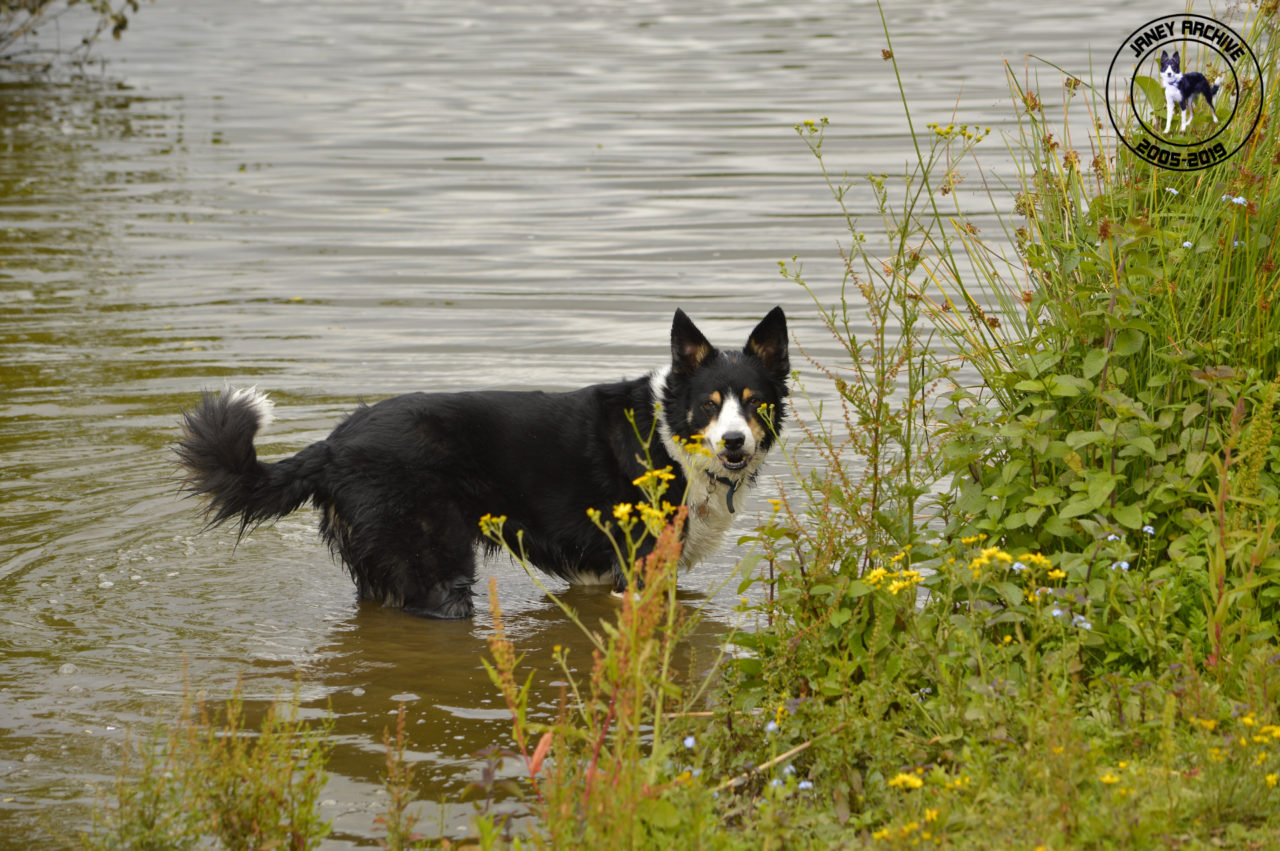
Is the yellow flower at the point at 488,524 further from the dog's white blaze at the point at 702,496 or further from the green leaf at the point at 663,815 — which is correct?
the dog's white blaze at the point at 702,496

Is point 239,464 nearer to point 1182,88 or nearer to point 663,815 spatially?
point 663,815

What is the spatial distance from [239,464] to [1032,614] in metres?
3.32

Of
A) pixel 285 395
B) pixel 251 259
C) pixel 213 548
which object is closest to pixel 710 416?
pixel 213 548

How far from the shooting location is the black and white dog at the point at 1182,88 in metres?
5.08

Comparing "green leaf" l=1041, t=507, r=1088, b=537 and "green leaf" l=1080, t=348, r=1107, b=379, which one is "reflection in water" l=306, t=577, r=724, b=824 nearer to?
"green leaf" l=1041, t=507, r=1088, b=537

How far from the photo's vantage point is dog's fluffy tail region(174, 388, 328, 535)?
5.64 metres

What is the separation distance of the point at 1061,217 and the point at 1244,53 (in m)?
0.92

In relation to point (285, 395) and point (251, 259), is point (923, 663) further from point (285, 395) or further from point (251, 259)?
point (251, 259)

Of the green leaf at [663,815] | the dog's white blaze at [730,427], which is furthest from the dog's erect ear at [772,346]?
the green leaf at [663,815]

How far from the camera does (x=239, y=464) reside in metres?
5.71

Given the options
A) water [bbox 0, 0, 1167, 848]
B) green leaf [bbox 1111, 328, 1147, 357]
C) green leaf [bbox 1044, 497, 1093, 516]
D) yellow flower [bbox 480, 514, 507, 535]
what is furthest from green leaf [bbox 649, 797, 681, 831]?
green leaf [bbox 1111, 328, 1147, 357]

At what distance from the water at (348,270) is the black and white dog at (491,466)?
0.29 meters

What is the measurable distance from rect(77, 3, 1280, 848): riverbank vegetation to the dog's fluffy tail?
152 centimetres

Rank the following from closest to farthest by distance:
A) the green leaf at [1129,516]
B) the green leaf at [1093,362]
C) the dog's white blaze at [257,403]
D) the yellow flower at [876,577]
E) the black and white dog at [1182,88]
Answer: the yellow flower at [876,577] → the green leaf at [1129,516] → the green leaf at [1093,362] → the black and white dog at [1182,88] → the dog's white blaze at [257,403]
